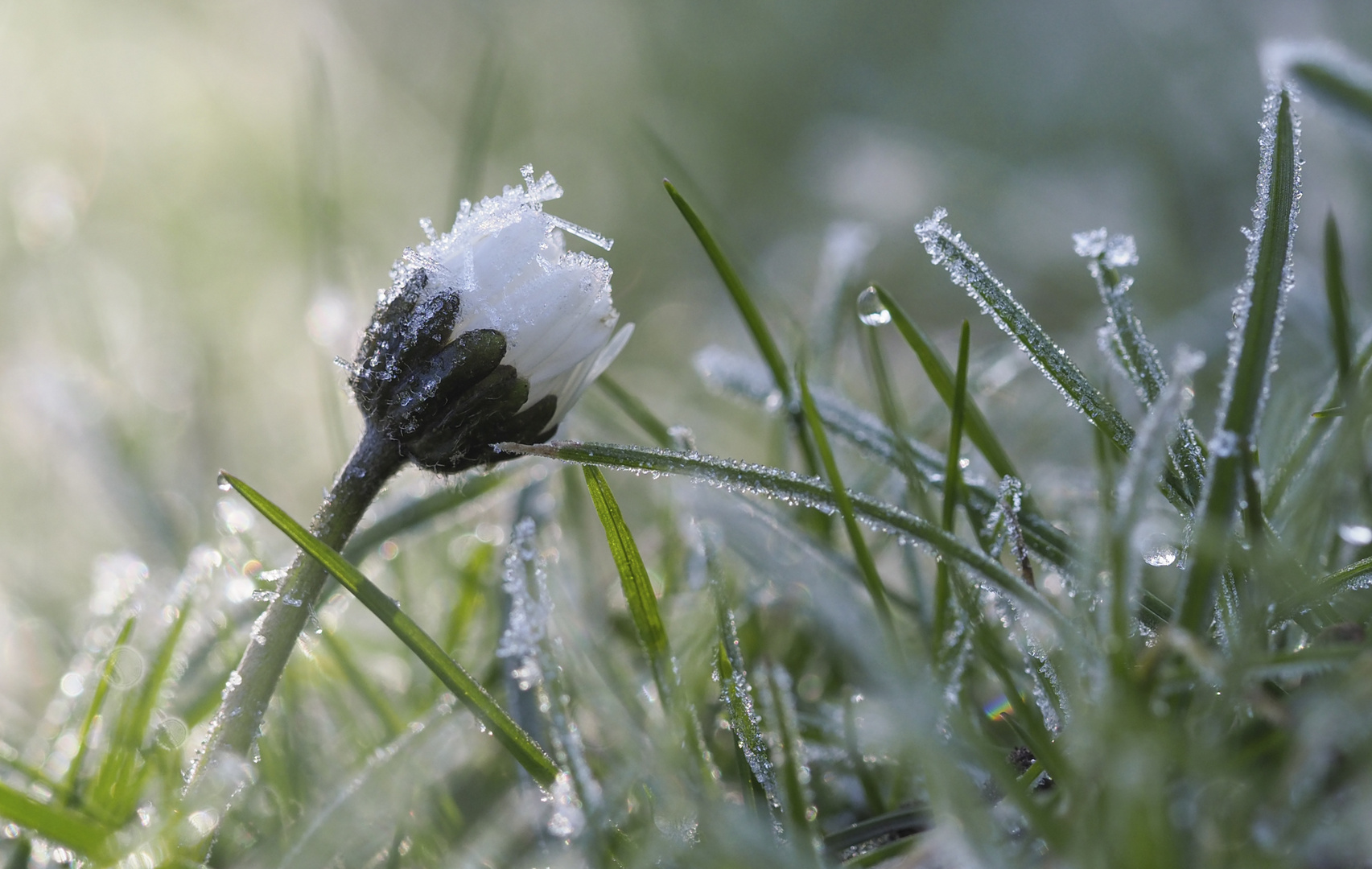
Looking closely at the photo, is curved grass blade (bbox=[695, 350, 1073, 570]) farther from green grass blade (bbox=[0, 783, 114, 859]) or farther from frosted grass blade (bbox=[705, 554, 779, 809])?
green grass blade (bbox=[0, 783, 114, 859])

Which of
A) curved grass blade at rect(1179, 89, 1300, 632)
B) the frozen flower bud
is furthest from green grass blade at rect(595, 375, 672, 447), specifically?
curved grass blade at rect(1179, 89, 1300, 632)

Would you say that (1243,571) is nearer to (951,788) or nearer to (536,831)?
(951,788)

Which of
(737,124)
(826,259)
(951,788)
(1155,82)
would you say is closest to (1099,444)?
(951,788)

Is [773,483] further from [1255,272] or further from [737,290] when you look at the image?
[1255,272]

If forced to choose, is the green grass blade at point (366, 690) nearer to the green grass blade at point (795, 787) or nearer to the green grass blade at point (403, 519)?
the green grass blade at point (403, 519)

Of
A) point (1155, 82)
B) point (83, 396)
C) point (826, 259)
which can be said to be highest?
point (1155, 82)

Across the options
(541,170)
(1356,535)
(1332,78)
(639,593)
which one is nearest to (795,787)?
(639,593)
